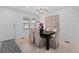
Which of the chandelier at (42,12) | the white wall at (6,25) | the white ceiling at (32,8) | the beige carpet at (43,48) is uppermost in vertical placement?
the white ceiling at (32,8)

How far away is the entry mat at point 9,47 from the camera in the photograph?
183 centimetres

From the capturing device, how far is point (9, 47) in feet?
6.07

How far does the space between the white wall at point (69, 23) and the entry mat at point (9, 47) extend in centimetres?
83

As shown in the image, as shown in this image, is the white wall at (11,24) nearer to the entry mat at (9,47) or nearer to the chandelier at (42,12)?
the entry mat at (9,47)

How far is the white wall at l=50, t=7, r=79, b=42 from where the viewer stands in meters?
1.83

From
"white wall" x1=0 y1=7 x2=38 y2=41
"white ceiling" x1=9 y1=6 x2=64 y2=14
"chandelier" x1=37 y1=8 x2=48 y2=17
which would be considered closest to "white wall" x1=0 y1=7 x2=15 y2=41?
"white wall" x1=0 y1=7 x2=38 y2=41

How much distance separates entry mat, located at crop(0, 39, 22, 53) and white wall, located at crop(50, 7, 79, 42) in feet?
2.74

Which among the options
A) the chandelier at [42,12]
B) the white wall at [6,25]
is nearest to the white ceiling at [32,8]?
the chandelier at [42,12]

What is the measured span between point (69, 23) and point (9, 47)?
1147 mm

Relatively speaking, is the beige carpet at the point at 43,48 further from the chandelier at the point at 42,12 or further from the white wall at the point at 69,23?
the chandelier at the point at 42,12

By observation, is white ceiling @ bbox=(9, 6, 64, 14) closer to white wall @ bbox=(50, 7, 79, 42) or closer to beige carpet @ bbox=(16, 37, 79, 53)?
white wall @ bbox=(50, 7, 79, 42)

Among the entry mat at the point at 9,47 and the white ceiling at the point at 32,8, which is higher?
the white ceiling at the point at 32,8

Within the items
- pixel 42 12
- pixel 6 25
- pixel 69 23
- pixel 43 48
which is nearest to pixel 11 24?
pixel 6 25
